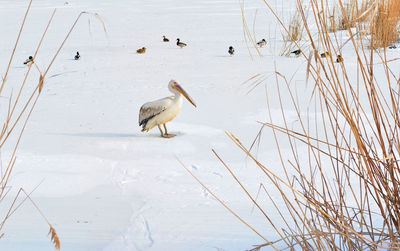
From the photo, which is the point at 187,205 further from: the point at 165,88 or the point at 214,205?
the point at 165,88

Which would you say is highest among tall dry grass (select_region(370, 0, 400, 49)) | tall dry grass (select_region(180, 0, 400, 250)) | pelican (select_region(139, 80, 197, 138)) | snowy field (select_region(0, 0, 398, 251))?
tall dry grass (select_region(370, 0, 400, 49))

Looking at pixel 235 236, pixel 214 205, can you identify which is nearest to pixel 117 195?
pixel 214 205

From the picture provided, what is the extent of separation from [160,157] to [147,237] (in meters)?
1.16

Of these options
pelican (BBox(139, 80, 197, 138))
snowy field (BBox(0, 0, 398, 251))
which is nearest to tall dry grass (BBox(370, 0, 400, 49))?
snowy field (BBox(0, 0, 398, 251))

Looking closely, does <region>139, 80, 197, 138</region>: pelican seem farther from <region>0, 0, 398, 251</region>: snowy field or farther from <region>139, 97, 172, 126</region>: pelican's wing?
<region>0, 0, 398, 251</region>: snowy field

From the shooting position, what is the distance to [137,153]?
3326 millimetres

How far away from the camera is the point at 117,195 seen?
2.60m

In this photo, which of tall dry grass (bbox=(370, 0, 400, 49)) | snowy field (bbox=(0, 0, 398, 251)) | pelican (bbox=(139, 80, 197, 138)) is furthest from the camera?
pelican (bbox=(139, 80, 197, 138))

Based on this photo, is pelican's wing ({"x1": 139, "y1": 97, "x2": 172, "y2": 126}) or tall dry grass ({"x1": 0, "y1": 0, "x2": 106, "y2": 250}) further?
pelican's wing ({"x1": 139, "y1": 97, "x2": 172, "y2": 126})

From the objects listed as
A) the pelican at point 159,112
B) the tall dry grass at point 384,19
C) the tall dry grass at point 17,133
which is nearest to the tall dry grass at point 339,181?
the tall dry grass at point 384,19

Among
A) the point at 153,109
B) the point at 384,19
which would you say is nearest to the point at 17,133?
the point at 153,109

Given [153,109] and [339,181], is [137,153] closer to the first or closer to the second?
[153,109]

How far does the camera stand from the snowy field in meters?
2.15

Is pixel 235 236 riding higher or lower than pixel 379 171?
lower
